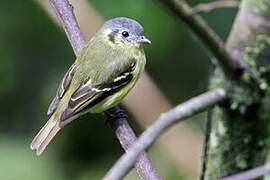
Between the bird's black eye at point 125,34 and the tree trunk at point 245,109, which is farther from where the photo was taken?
the bird's black eye at point 125,34

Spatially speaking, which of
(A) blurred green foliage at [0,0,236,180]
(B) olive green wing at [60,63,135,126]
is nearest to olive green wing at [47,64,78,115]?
(B) olive green wing at [60,63,135,126]

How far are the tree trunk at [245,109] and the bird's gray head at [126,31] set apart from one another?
120 centimetres

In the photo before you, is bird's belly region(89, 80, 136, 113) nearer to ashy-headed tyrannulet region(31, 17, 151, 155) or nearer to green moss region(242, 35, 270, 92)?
ashy-headed tyrannulet region(31, 17, 151, 155)

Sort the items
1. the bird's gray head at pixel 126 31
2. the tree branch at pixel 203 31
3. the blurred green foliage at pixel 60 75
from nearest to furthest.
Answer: the tree branch at pixel 203 31
the bird's gray head at pixel 126 31
the blurred green foliage at pixel 60 75

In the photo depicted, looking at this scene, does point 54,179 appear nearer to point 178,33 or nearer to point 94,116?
point 94,116

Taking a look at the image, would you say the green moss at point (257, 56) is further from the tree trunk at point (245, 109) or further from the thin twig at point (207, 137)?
the thin twig at point (207, 137)

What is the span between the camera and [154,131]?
1.70 m

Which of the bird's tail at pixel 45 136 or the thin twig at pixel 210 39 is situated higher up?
the thin twig at pixel 210 39

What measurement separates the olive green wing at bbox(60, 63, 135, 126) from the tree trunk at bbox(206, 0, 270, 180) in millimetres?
887

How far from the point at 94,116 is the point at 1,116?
1013 mm

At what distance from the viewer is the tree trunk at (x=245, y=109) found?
2.80 m

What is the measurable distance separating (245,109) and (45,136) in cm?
141

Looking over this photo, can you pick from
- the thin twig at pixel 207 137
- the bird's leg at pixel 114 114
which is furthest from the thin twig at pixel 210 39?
the bird's leg at pixel 114 114

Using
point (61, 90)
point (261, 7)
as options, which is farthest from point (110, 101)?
point (261, 7)
